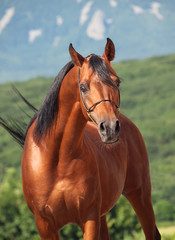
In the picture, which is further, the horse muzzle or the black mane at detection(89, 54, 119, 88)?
the black mane at detection(89, 54, 119, 88)

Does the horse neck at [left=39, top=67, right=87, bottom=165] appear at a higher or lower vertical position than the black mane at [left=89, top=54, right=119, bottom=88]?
lower

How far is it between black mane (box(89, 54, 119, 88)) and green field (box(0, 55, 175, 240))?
15.1m

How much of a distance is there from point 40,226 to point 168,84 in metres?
35.9

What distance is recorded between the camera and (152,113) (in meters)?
36.0

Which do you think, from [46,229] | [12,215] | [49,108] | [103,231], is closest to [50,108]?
[49,108]

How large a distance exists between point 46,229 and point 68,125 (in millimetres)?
891

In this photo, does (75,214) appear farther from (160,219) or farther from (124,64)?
(124,64)

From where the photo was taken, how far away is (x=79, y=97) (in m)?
3.49

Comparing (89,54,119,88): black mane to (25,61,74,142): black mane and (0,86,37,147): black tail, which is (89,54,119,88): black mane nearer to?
(25,61,74,142): black mane

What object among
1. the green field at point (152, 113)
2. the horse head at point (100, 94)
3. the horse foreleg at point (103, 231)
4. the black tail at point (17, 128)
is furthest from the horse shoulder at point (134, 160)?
the green field at point (152, 113)

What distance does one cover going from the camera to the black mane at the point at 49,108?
11.9 ft

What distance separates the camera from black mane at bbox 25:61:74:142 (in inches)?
143

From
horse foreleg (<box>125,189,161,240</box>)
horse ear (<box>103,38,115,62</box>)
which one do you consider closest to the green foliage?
horse foreleg (<box>125,189,161,240</box>)

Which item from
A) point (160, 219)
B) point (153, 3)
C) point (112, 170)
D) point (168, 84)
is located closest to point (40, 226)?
point (112, 170)
